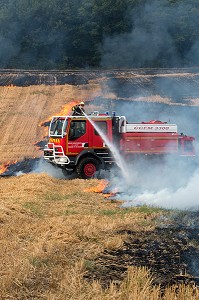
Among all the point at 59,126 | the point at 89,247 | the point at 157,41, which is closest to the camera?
the point at 89,247

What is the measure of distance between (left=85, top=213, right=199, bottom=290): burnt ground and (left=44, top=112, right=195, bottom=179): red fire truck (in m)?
9.02

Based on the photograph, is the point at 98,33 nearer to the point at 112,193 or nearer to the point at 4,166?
the point at 4,166

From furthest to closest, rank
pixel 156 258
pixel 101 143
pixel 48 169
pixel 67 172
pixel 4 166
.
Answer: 1. pixel 4 166
2. pixel 48 169
3. pixel 67 172
4. pixel 101 143
5. pixel 156 258

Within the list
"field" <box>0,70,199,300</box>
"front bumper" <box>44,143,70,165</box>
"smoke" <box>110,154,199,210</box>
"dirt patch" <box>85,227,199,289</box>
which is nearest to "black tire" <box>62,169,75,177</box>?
"front bumper" <box>44,143,70,165</box>

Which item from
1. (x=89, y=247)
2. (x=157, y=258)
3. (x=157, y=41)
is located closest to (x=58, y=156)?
(x=89, y=247)

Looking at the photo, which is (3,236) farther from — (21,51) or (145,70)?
(21,51)

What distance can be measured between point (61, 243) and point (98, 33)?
134ft

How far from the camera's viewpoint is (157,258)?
710 cm

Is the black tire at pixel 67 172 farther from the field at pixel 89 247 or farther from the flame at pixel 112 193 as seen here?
the field at pixel 89 247

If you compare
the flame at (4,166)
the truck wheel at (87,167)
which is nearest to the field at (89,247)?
the truck wheel at (87,167)

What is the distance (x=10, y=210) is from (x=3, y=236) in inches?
86.4

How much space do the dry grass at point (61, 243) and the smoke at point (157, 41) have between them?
1258 inches

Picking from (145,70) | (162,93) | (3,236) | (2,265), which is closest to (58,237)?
(3,236)

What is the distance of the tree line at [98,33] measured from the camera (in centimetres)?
4294
